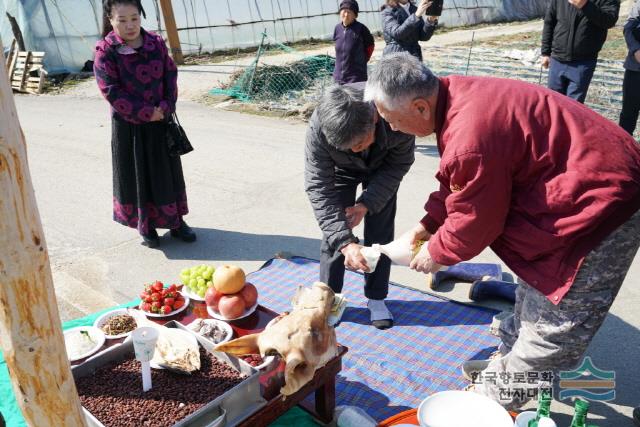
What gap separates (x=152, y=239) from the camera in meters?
4.50

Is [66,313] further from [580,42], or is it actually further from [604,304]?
[580,42]

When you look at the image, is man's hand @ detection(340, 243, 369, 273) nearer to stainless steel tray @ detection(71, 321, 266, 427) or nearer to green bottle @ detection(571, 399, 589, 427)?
stainless steel tray @ detection(71, 321, 266, 427)

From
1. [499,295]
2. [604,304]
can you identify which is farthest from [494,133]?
[499,295]

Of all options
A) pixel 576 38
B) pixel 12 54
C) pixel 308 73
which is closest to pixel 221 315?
pixel 576 38

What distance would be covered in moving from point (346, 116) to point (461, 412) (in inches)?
50.8

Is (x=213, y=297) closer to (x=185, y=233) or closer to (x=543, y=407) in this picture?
(x=543, y=407)

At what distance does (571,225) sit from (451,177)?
448 mm

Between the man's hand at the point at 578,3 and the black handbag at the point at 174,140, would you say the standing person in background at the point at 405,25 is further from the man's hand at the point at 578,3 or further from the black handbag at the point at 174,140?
the black handbag at the point at 174,140

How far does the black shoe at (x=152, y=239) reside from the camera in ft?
14.7

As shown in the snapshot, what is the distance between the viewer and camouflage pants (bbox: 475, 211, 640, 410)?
205 centimetres

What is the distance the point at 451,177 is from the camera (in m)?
1.99

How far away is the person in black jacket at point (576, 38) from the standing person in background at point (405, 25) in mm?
1246

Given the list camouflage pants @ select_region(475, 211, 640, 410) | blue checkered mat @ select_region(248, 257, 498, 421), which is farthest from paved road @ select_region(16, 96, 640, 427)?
camouflage pants @ select_region(475, 211, 640, 410)

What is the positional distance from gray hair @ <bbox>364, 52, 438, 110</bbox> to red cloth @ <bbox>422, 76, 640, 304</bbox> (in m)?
0.08
